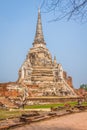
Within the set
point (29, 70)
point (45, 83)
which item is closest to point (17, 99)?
point (45, 83)

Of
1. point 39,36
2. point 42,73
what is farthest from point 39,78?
point 39,36

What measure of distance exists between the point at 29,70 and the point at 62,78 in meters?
6.55

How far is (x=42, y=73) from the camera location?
1762 inches

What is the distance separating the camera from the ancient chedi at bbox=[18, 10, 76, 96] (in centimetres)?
4133

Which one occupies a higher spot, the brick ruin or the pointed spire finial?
the pointed spire finial

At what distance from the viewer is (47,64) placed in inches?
1891

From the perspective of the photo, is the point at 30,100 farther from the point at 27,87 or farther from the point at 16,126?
the point at 16,126

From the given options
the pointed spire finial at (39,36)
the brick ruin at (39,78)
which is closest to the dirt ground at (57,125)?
the brick ruin at (39,78)

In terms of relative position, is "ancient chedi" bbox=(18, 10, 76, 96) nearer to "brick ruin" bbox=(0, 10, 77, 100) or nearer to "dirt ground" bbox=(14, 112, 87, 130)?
"brick ruin" bbox=(0, 10, 77, 100)

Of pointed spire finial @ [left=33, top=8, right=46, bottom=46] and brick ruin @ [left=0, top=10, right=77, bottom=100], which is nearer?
brick ruin @ [left=0, top=10, right=77, bottom=100]

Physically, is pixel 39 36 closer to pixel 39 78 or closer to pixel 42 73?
pixel 42 73

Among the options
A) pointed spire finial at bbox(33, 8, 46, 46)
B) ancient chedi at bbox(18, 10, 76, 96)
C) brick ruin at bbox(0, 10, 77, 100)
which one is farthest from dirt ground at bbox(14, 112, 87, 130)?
pointed spire finial at bbox(33, 8, 46, 46)

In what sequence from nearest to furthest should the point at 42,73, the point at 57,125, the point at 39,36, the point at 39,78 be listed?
the point at 57,125, the point at 39,78, the point at 42,73, the point at 39,36

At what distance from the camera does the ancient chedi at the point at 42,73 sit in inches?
1627
